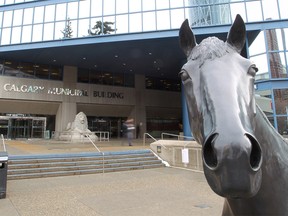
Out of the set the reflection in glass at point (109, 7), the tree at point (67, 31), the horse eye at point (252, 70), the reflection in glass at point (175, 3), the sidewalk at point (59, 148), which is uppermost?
the reflection in glass at point (109, 7)

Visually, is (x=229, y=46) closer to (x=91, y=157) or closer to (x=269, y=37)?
(x=91, y=157)

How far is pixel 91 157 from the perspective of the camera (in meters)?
12.6

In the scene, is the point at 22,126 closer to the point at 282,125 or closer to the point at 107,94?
the point at 107,94

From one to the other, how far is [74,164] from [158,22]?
18.2m

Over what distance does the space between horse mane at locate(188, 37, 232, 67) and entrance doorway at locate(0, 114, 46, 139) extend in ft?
118

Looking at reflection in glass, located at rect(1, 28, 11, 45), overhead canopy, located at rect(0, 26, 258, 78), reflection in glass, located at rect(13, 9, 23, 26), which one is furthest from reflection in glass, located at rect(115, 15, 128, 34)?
reflection in glass, located at rect(1, 28, 11, 45)

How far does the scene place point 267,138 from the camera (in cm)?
172

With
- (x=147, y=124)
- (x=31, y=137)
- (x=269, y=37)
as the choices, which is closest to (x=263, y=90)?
(x=269, y=37)

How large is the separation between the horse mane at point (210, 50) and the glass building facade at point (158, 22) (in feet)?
53.0

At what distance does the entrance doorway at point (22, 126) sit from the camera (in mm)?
32656

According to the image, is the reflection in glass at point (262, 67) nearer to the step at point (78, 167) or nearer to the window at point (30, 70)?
the step at point (78, 167)

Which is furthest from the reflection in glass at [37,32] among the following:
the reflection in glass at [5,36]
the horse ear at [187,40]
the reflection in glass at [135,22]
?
the horse ear at [187,40]

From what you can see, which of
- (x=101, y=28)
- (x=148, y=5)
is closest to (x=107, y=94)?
(x=101, y=28)

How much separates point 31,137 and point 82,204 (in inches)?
1219
